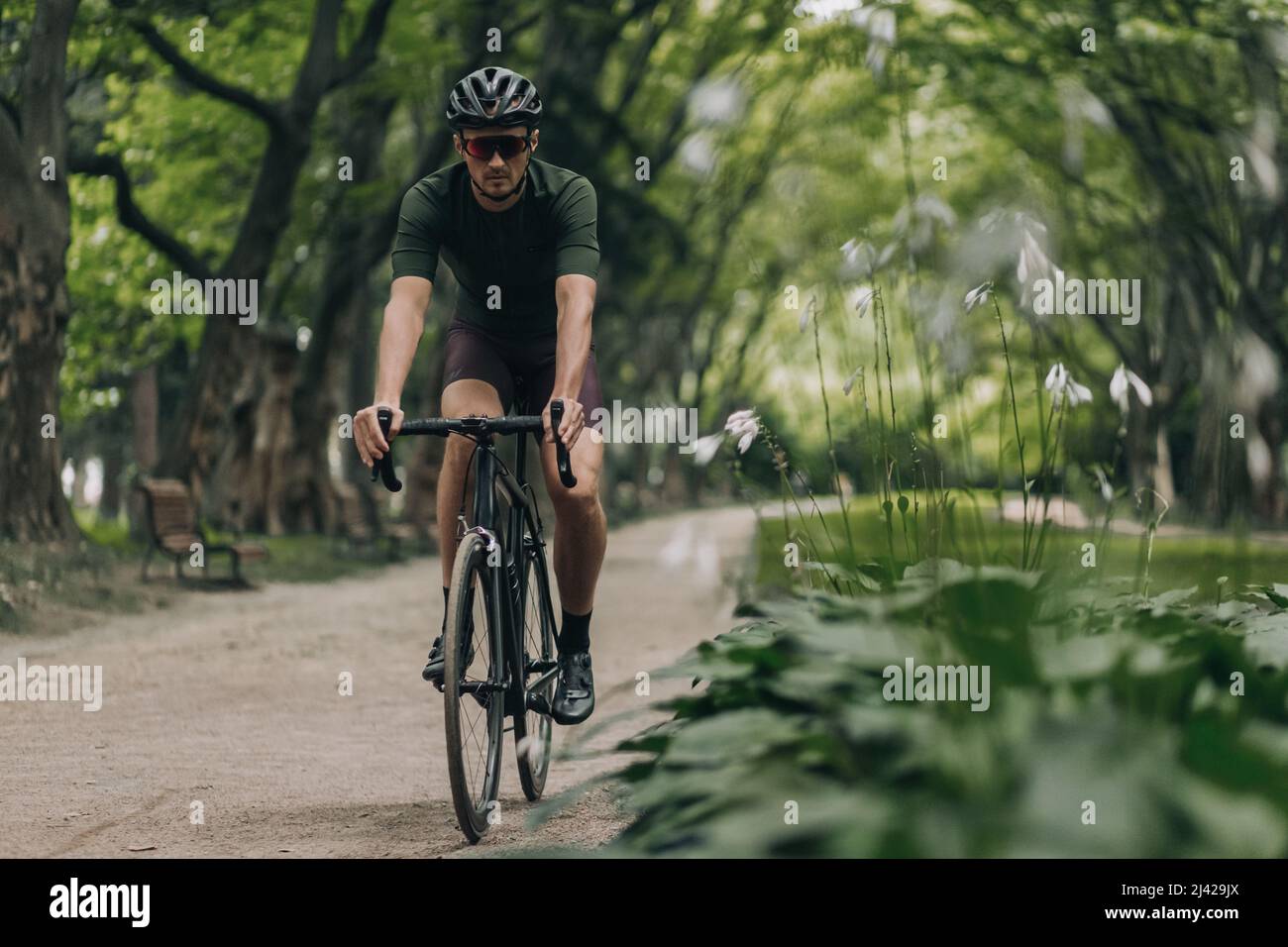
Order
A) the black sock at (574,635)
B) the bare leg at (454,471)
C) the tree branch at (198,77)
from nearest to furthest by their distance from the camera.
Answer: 1. the bare leg at (454,471)
2. the black sock at (574,635)
3. the tree branch at (198,77)

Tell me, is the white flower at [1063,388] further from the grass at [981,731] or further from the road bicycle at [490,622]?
the road bicycle at [490,622]

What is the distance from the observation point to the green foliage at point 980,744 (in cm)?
212

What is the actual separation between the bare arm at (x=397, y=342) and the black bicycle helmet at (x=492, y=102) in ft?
1.61

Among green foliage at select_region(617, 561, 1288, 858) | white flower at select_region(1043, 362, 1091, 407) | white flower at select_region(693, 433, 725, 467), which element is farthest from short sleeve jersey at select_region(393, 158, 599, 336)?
green foliage at select_region(617, 561, 1288, 858)

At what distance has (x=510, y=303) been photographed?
4.75 meters

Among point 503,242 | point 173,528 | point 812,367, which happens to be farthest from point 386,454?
point 173,528

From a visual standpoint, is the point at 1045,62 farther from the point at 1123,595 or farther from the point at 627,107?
the point at 1123,595

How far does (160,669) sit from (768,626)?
18.7 feet

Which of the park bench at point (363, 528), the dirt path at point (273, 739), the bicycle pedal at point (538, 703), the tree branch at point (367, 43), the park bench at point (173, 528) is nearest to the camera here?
the dirt path at point (273, 739)

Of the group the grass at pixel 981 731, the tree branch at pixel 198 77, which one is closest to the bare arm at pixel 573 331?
the grass at pixel 981 731

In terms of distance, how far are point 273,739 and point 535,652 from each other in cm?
193

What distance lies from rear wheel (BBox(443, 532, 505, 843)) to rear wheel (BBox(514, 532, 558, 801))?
0.19 metres

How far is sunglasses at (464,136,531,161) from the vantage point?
436cm

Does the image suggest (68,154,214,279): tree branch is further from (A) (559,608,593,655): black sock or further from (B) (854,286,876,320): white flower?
(B) (854,286,876,320): white flower
